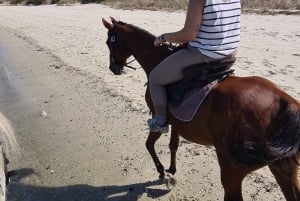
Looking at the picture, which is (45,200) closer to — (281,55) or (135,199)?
(135,199)

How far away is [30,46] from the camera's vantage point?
52.9ft

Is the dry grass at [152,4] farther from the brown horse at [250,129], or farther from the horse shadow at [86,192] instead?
the brown horse at [250,129]

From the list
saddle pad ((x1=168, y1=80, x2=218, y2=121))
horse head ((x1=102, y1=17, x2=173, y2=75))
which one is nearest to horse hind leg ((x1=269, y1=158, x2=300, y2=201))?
saddle pad ((x1=168, y1=80, x2=218, y2=121))

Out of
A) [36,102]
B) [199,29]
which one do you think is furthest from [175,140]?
[36,102]

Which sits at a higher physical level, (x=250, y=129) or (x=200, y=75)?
(x=200, y=75)

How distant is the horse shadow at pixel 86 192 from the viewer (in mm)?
5355

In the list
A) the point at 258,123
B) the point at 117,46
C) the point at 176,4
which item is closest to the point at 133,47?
the point at 117,46

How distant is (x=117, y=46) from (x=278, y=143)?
2.94 m

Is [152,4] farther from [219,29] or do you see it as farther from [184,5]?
[219,29]

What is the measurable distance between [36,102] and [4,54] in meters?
7.01

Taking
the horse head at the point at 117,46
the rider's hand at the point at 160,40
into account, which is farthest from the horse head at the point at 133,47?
the rider's hand at the point at 160,40

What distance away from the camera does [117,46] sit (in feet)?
19.1

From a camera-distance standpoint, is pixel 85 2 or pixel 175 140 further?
pixel 85 2

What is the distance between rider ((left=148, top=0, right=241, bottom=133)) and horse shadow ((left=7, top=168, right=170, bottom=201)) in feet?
3.96
